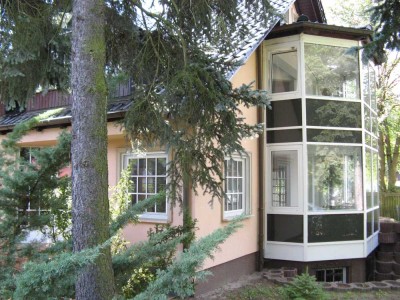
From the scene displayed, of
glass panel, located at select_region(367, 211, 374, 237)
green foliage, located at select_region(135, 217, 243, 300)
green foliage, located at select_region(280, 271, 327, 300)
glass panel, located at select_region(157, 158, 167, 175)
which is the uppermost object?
glass panel, located at select_region(157, 158, 167, 175)

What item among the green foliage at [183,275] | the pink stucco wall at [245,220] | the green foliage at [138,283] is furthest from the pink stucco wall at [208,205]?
the green foliage at [183,275]

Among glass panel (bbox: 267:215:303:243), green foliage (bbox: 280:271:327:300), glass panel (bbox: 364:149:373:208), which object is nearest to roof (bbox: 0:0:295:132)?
green foliage (bbox: 280:271:327:300)

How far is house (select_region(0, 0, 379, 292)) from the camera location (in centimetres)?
942

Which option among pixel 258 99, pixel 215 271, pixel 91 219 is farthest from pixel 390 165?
pixel 91 219

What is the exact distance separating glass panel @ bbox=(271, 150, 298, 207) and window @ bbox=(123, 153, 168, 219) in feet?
9.59

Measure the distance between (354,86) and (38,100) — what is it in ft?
26.9

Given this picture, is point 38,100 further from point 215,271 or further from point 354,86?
point 354,86

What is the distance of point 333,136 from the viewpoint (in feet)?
32.1

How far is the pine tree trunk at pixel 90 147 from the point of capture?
3598mm

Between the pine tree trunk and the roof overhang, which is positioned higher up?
the roof overhang

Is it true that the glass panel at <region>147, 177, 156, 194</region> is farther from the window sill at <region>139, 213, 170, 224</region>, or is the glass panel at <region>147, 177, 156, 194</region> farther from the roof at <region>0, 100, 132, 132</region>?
the roof at <region>0, 100, 132, 132</region>

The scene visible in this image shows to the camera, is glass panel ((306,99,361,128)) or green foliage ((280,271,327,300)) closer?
green foliage ((280,271,327,300))

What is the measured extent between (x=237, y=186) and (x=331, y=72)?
3.65 m

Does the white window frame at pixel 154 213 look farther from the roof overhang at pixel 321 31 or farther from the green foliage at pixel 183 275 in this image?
the green foliage at pixel 183 275
